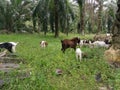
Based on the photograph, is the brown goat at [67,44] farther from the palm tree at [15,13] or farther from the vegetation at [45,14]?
the palm tree at [15,13]

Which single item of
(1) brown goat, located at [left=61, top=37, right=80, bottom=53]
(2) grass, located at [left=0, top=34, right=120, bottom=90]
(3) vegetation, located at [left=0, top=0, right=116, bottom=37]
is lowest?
(2) grass, located at [left=0, top=34, right=120, bottom=90]

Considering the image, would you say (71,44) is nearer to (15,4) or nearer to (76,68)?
(76,68)

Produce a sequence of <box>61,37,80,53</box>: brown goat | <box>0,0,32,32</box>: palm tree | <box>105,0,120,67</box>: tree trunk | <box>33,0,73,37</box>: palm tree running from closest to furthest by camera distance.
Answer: <box>105,0,120,67</box>: tree trunk < <box>61,37,80,53</box>: brown goat < <box>33,0,73,37</box>: palm tree < <box>0,0,32,32</box>: palm tree

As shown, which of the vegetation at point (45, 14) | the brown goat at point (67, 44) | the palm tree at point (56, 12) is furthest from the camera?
the vegetation at point (45, 14)

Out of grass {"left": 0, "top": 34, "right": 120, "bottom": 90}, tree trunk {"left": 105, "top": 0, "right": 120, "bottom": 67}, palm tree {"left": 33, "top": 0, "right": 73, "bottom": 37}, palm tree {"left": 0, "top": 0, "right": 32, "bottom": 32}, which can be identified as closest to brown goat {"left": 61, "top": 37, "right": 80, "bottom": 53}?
grass {"left": 0, "top": 34, "right": 120, "bottom": 90}

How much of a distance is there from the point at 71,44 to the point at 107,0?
23.9 metres

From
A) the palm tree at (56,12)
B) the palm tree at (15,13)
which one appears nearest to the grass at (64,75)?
the palm tree at (56,12)

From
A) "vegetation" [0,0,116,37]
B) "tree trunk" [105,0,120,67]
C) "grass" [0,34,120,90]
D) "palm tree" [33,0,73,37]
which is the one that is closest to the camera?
"grass" [0,34,120,90]

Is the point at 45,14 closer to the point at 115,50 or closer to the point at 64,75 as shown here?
the point at 115,50

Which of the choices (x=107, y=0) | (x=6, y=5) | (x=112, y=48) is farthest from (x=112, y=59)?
(x=107, y=0)

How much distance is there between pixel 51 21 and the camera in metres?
24.0

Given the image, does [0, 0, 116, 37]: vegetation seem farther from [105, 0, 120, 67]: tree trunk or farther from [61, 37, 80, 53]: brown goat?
[105, 0, 120, 67]: tree trunk

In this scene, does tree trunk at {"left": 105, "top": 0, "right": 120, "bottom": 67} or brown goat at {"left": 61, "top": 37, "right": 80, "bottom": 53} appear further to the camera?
brown goat at {"left": 61, "top": 37, "right": 80, "bottom": 53}

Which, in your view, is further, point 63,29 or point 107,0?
point 107,0
